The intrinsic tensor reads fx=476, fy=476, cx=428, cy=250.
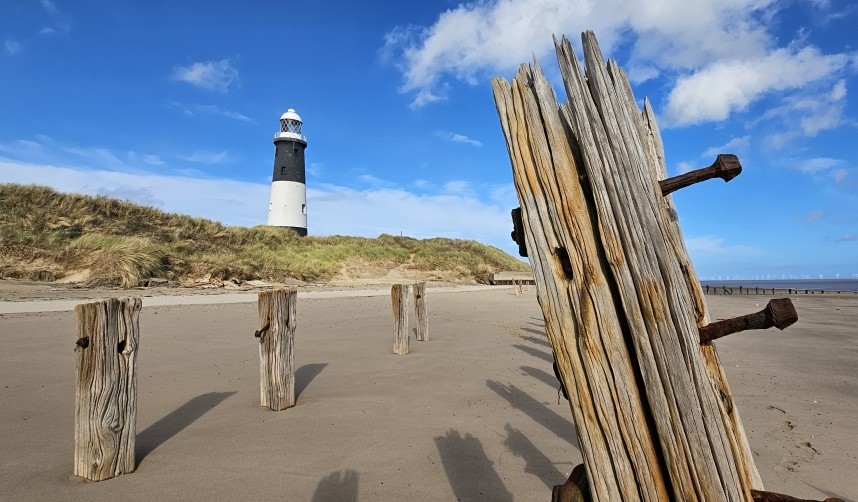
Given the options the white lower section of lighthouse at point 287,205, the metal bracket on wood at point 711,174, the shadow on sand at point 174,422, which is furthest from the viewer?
the white lower section of lighthouse at point 287,205

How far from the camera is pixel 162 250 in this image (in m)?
19.9

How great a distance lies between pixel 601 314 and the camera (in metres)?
1.33

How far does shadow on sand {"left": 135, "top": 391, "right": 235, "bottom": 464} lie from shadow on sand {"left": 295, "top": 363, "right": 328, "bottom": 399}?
77 cm

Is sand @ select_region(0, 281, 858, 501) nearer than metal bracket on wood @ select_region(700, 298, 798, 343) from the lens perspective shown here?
No

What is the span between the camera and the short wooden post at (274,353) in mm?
4965

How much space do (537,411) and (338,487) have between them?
2489 mm

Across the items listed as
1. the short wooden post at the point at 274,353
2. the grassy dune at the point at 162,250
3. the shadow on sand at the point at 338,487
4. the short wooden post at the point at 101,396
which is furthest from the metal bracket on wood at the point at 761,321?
the grassy dune at the point at 162,250

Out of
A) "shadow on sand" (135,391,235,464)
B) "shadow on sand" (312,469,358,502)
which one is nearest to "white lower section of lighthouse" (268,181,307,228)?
"shadow on sand" (135,391,235,464)

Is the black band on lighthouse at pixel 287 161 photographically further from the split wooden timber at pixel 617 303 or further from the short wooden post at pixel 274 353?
the split wooden timber at pixel 617 303

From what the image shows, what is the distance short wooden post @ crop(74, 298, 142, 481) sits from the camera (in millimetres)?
3412

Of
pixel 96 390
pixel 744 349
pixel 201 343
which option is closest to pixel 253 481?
pixel 96 390

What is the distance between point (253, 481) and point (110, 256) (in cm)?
1721

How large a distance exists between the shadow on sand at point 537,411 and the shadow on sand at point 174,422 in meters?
3.21

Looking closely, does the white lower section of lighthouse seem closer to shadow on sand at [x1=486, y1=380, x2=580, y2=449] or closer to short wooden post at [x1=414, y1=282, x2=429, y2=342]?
short wooden post at [x1=414, y1=282, x2=429, y2=342]
